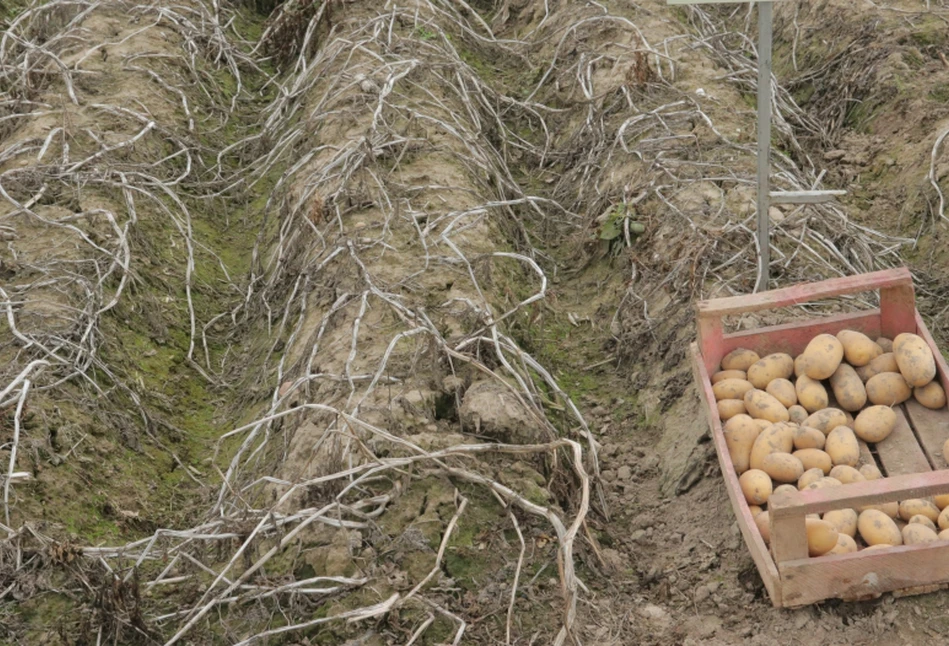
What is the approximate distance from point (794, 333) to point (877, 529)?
2.85 feet

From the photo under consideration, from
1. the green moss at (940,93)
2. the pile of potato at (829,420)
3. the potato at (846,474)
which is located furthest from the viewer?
the green moss at (940,93)

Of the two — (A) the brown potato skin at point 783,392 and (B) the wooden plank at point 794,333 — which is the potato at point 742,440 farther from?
(B) the wooden plank at point 794,333

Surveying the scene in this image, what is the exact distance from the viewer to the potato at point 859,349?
3.64 meters

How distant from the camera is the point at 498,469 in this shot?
370 cm

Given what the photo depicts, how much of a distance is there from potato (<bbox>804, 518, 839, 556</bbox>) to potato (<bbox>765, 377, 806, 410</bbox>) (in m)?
0.60

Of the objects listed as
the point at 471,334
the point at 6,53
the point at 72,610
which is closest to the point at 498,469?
the point at 471,334

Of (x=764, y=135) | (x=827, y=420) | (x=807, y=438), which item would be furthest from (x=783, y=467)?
(x=764, y=135)

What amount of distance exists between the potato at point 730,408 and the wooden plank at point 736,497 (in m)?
0.03

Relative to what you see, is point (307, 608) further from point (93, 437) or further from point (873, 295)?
point (873, 295)

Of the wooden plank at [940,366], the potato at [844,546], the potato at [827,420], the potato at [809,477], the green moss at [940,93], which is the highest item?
the wooden plank at [940,366]

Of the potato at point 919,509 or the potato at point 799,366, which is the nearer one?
the potato at point 919,509

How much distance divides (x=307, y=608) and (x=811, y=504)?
139 cm

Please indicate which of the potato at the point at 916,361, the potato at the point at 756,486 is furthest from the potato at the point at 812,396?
the potato at the point at 756,486

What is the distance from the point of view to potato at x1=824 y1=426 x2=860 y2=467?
338 cm
